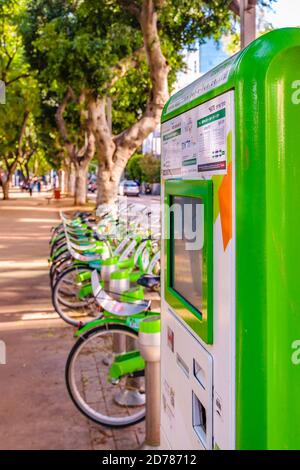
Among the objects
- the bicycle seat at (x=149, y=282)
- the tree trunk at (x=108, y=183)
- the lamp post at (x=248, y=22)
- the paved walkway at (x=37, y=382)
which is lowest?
the paved walkway at (x=37, y=382)

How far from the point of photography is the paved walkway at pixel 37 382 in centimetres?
388

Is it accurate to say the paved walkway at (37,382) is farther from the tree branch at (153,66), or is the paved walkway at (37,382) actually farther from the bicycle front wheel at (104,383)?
the tree branch at (153,66)

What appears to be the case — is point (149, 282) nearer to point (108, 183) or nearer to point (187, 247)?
point (187, 247)

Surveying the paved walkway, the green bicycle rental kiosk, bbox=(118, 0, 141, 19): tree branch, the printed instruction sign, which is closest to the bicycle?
the paved walkway

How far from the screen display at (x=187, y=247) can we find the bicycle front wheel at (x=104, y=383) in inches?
65.2

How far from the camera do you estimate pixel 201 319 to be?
6.64 ft

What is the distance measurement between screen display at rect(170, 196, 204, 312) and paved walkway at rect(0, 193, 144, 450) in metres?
1.78

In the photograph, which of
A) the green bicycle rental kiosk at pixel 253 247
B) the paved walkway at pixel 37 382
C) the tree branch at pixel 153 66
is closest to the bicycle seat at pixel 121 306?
the paved walkway at pixel 37 382

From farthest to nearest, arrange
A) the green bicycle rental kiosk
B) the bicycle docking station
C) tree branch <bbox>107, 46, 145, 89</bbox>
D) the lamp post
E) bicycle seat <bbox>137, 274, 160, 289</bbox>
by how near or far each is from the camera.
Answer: tree branch <bbox>107, 46, 145, 89</bbox> < bicycle seat <bbox>137, 274, 160, 289</bbox> < the lamp post < the bicycle docking station < the green bicycle rental kiosk

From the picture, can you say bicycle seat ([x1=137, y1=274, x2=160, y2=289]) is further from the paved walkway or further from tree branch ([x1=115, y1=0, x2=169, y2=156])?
tree branch ([x1=115, y1=0, x2=169, y2=156])

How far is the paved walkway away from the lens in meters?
3.88

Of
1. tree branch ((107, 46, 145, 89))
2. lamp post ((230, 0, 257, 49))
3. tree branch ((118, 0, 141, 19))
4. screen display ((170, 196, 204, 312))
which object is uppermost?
tree branch ((118, 0, 141, 19))
